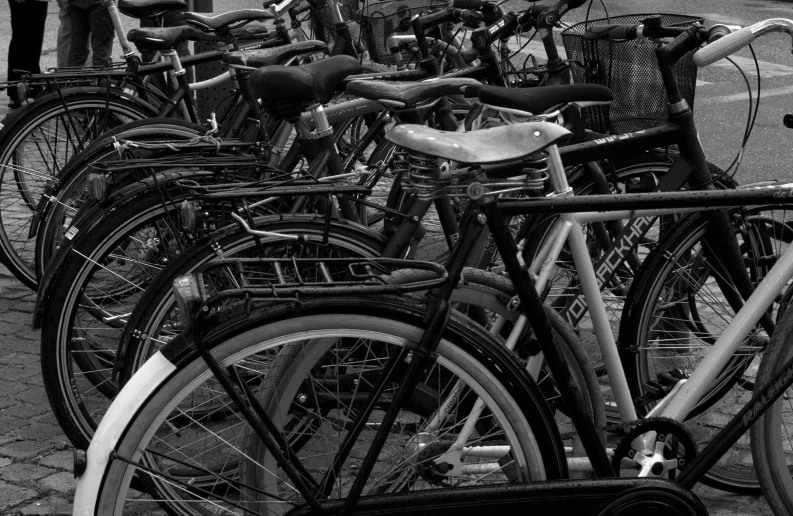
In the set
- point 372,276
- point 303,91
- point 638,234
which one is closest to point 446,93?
point 303,91

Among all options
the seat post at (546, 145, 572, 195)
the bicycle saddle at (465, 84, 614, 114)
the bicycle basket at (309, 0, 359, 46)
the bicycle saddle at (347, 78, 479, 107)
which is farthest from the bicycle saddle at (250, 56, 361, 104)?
the bicycle basket at (309, 0, 359, 46)

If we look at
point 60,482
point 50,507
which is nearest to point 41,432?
point 60,482

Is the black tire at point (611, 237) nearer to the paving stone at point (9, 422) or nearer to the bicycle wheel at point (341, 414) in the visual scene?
the bicycle wheel at point (341, 414)

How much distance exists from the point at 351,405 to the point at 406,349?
339 millimetres

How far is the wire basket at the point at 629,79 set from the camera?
12.5ft

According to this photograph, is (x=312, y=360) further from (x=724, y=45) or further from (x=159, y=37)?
(x=159, y=37)

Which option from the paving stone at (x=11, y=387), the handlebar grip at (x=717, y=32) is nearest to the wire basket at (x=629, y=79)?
the handlebar grip at (x=717, y=32)

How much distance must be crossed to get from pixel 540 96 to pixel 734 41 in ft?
1.81

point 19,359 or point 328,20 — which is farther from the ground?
point 328,20

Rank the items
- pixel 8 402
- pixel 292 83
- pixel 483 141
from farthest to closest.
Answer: pixel 8 402, pixel 292 83, pixel 483 141

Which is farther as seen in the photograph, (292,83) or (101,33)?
Result: (101,33)

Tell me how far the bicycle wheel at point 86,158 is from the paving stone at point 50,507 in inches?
59.7

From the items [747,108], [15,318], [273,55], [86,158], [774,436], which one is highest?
[273,55]

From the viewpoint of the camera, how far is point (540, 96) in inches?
129
